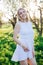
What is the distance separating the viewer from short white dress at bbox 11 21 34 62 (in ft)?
8.08

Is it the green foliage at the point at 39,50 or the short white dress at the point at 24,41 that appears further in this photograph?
the green foliage at the point at 39,50

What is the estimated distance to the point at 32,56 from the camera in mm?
2547

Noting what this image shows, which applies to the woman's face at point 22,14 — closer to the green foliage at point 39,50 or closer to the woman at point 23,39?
the woman at point 23,39

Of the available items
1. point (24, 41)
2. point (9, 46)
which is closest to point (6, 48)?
point (9, 46)

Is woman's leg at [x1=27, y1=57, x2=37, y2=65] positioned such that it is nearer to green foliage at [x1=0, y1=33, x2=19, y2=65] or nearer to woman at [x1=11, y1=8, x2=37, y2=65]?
woman at [x1=11, y1=8, x2=37, y2=65]

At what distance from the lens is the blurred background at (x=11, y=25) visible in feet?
8.35

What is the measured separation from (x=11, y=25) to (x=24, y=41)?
0.68 feet

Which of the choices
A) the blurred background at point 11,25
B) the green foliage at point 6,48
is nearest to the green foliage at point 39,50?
the blurred background at point 11,25

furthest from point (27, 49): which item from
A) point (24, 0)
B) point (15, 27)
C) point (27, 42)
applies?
point (24, 0)

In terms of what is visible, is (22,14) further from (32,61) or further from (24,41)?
(32,61)

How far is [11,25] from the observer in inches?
101

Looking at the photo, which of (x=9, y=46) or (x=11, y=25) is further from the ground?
(x=11, y=25)

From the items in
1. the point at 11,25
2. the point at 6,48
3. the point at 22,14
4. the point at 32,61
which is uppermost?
the point at 22,14

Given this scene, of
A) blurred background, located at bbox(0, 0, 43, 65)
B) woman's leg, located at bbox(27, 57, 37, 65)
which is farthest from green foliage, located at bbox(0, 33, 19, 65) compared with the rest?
woman's leg, located at bbox(27, 57, 37, 65)
